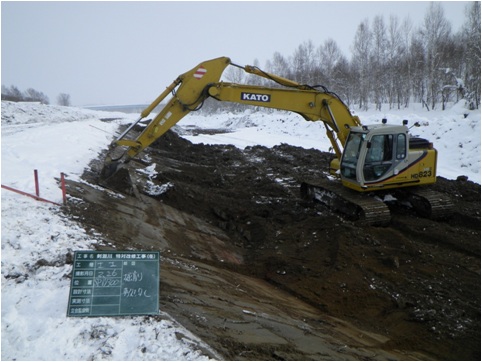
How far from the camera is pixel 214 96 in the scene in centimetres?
921

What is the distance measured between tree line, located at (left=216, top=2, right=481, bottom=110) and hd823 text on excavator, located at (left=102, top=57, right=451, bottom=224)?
2111 centimetres

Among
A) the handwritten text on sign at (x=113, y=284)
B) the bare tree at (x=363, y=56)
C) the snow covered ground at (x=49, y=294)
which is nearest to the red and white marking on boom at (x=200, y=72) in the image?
the snow covered ground at (x=49, y=294)

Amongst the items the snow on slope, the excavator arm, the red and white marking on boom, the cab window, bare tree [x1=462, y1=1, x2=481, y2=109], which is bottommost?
the snow on slope

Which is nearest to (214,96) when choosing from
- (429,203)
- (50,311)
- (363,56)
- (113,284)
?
(429,203)

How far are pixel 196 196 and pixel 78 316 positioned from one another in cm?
657

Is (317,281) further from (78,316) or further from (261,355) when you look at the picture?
(78,316)

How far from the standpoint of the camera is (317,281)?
259 inches

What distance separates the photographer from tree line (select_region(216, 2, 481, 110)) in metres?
30.4

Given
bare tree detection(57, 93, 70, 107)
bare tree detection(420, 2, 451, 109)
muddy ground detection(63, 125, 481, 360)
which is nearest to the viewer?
muddy ground detection(63, 125, 481, 360)

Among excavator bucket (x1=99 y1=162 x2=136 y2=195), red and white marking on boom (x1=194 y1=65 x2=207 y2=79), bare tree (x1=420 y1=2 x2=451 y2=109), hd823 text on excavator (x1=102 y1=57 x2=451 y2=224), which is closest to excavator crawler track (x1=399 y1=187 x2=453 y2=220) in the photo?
hd823 text on excavator (x1=102 y1=57 x2=451 y2=224)

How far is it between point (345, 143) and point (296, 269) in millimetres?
4341

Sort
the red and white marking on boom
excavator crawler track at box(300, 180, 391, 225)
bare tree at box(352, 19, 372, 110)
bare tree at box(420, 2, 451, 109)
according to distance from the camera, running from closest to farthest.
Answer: excavator crawler track at box(300, 180, 391, 225), the red and white marking on boom, bare tree at box(420, 2, 451, 109), bare tree at box(352, 19, 372, 110)

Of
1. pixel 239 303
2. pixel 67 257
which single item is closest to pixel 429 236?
pixel 239 303

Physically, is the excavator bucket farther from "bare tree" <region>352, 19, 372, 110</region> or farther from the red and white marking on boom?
"bare tree" <region>352, 19, 372, 110</region>
